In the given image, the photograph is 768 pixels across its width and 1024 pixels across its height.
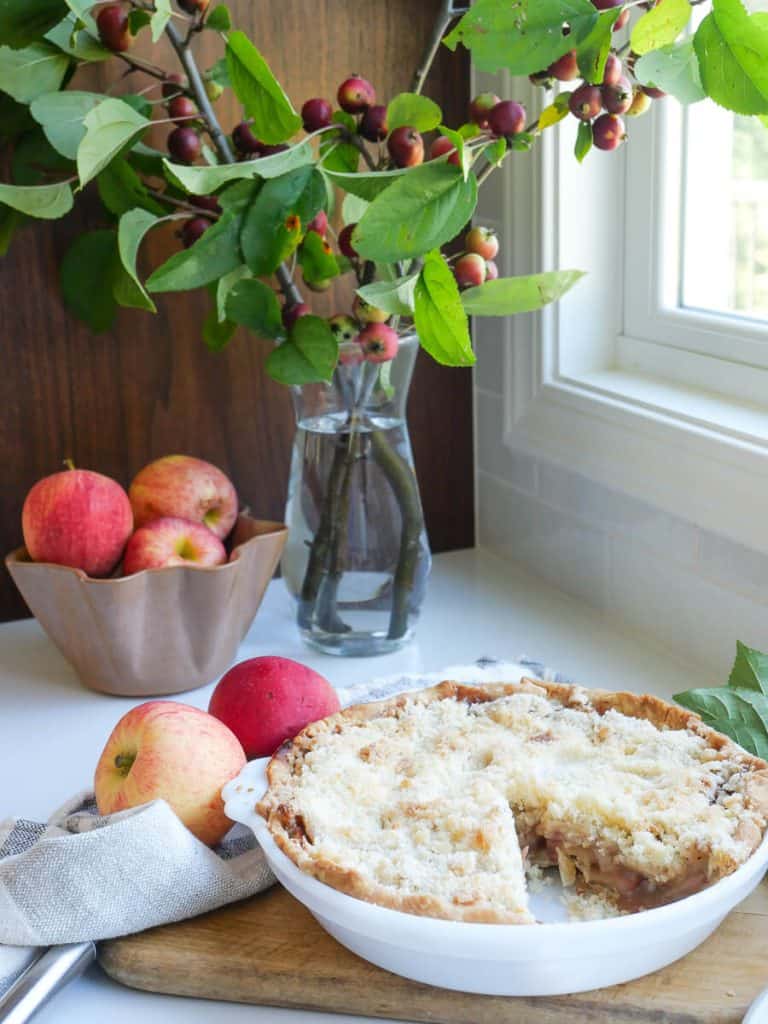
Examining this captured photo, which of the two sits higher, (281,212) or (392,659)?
(281,212)

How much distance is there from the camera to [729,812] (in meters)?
0.74

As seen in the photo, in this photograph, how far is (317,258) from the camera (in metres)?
1.08

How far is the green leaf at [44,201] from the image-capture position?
3.51 feet

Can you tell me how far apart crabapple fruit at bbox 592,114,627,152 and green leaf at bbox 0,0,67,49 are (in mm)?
452

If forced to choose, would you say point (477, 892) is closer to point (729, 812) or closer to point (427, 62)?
point (729, 812)

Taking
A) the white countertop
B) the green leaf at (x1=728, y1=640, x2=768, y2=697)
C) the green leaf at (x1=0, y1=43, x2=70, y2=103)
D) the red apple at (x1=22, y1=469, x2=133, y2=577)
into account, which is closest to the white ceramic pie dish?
the green leaf at (x1=728, y1=640, x2=768, y2=697)

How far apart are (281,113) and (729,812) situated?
586mm

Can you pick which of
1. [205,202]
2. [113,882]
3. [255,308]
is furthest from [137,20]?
[113,882]

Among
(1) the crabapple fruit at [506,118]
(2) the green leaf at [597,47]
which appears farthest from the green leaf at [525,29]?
(1) the crabapple fruit at [506,118]

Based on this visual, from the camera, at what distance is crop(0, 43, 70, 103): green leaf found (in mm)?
1061

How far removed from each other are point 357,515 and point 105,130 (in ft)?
1.34

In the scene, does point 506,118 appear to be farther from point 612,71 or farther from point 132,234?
point 132,234

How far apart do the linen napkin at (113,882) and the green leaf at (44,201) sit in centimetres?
53

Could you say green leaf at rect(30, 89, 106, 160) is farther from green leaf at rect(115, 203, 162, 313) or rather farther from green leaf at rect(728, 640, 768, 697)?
green leaf at rect(728, 640, 768, 697)
